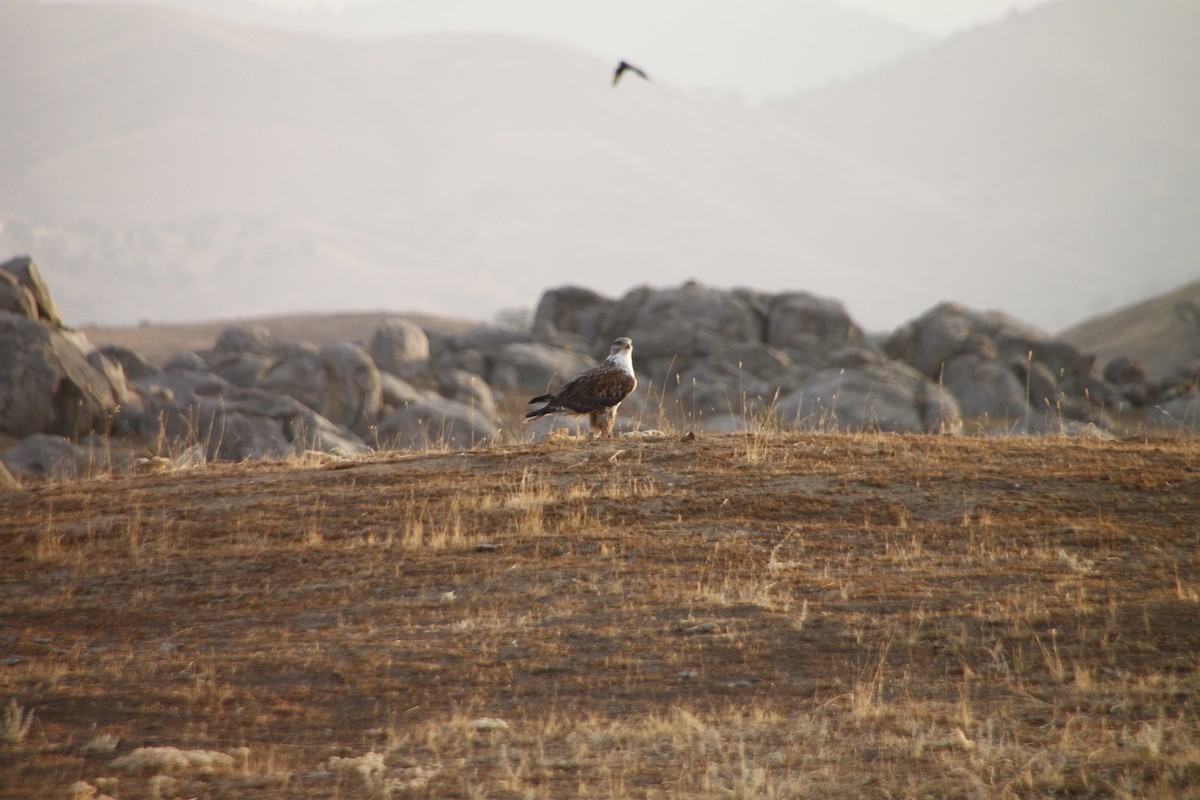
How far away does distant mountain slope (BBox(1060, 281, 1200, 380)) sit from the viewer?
4903 cm

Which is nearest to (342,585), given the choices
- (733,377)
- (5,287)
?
(5,287)

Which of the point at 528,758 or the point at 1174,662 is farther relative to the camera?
the point at 1174,662

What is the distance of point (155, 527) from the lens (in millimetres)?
→ 10023

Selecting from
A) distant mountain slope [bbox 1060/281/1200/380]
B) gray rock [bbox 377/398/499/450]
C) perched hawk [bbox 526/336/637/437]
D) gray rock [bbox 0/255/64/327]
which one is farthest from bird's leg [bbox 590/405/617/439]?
distant mountain slope [bbox 1060/281/1200/380]

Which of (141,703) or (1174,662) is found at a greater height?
(1174,662)

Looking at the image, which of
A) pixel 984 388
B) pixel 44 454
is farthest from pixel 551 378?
pixel 984 388

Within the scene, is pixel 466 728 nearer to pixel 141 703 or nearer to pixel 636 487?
pixel 141 703

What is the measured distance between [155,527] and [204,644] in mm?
3059

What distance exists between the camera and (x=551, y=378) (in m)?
21.2

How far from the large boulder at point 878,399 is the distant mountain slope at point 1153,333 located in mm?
17295

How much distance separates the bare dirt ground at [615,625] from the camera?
5473 mm

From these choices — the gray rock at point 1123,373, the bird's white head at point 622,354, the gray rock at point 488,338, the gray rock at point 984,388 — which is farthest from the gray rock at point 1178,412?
the bird's white head at point 622,354

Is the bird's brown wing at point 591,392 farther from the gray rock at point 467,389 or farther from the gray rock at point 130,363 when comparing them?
the gray rock at point 130,363

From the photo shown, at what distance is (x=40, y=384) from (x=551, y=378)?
12030 millimetres
